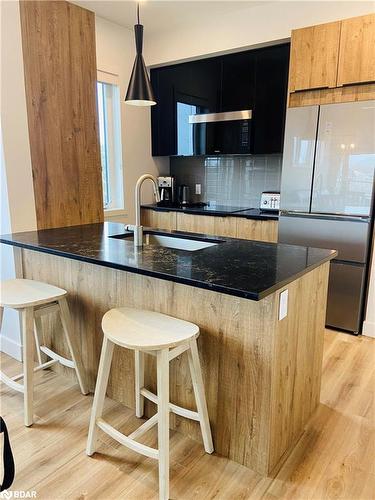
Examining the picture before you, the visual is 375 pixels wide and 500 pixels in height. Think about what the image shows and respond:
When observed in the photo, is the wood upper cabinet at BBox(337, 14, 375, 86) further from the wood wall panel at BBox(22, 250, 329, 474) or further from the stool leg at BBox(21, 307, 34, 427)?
the stool leg at BBox(21, 307, 34, 427)

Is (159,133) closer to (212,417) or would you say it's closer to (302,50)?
(302,50)

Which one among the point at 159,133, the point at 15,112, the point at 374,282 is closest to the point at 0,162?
the point at 15,112

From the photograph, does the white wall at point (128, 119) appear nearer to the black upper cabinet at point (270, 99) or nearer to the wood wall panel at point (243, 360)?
the black upper cabinet at point (270, 99)

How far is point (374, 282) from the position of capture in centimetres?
298

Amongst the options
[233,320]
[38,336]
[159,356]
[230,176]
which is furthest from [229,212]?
[159,356]

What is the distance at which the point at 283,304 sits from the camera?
4.88 feet

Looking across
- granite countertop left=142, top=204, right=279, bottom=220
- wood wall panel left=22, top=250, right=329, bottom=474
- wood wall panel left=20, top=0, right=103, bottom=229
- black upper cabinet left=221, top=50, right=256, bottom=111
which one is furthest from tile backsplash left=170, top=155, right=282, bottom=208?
wood wall panel left=22, top=250, right=329, bottom=474

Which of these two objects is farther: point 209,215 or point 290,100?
point 209,215

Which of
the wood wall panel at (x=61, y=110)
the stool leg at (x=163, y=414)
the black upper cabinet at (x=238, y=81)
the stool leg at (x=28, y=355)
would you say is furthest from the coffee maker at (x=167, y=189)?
the stool leg at (x=163, y=414)

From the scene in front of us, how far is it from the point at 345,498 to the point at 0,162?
261 centimetres

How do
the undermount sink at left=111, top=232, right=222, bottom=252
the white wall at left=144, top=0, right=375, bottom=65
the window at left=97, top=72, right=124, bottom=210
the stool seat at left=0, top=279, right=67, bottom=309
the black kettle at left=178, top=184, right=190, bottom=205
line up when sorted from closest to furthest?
1. the stool seat at left=0, top=279, right=67, bottom=309
2. the undermount sink at left=111, top=232, right=222, bottom=252
3. the white wall at left=144, top=0, right=375, bottom=65
4. the window at left=97, top=72, right=124, bottom=210
5. the black kettle at left=178, top=184, right=190, bottom=205

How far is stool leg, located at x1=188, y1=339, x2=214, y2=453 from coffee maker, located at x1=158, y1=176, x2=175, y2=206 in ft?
10.3

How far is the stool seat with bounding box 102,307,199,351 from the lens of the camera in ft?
4.59

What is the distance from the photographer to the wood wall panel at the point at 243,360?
1515mm
